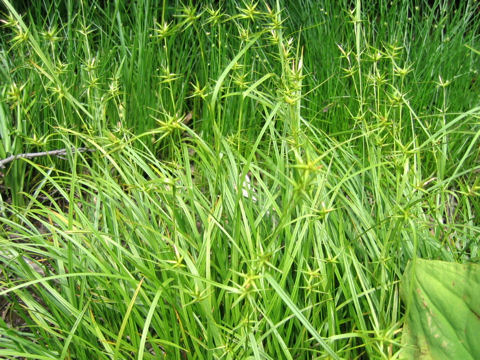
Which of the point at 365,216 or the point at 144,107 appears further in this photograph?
the point at 144,107

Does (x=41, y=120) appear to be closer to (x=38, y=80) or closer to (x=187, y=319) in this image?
(x=38, y=80)

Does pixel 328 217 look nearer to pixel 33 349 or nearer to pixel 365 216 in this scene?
pixel 365 216

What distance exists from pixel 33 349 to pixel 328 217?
40.5 inches

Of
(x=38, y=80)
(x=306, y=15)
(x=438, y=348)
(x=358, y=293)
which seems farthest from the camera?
(x=306, y=15)

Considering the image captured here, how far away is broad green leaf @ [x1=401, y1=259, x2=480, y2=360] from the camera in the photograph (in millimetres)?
1413

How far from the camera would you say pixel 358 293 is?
1653 mm

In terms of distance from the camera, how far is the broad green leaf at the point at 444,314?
141cm

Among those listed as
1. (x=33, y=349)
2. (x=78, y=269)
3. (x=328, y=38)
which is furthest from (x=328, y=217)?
(x=328, y=38)

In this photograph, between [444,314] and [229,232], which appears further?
[229,232]

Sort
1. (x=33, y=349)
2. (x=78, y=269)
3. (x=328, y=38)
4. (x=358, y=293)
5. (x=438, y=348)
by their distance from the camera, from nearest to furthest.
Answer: (x=438, y=348) < (x=33, y=349) < (x=358, y=293) < (x=78, y=269) < (x=328, y=38)

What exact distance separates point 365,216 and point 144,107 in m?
1.27

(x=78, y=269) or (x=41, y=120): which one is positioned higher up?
(x=41, y=120)

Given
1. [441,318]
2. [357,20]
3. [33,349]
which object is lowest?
[33,349]

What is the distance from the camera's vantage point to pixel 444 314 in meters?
1.45
